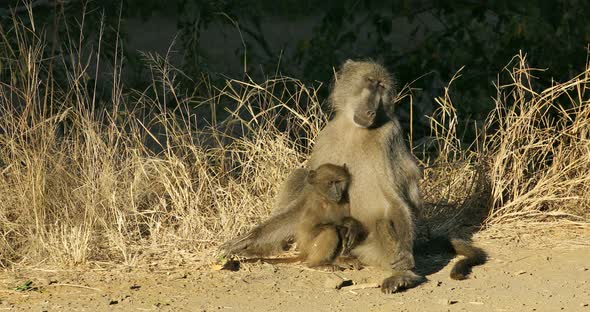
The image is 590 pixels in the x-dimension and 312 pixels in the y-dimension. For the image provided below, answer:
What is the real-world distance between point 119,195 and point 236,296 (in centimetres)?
143

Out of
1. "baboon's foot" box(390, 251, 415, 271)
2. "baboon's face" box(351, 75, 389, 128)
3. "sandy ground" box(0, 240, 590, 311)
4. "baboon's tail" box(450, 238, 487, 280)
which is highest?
"baboon's face" box(351, 75, 389, 128)

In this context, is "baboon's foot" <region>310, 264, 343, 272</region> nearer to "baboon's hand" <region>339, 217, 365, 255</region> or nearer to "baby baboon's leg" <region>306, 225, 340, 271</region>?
"baby baboon's leg" <region>306, 225, 340, 271</region>

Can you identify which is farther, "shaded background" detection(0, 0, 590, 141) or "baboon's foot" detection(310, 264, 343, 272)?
"shaded background" detection(0, 0, 590, 141)

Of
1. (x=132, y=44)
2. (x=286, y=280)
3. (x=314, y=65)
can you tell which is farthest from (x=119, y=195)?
(x=132, y=44)

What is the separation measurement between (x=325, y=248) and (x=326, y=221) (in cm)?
19

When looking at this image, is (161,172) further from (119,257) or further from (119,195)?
(119,257)

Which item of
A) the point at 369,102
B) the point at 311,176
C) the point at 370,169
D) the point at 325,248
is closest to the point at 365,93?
the point at 369,102

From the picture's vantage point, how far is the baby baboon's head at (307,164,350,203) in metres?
5.95

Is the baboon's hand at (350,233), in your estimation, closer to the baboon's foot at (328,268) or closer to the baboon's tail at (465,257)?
the baboon's foot at (328,268)

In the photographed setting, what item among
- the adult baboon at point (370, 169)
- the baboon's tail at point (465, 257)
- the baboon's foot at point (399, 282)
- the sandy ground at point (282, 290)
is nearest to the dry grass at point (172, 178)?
the sandy ground at point (282, 290)

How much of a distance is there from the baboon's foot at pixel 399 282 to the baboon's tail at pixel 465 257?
0.84ft

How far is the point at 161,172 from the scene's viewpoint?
266 inches

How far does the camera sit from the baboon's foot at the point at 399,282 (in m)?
5.54

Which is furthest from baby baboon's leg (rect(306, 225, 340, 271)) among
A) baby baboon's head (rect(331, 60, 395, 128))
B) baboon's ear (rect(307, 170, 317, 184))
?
baby baboon's head (rect(331, 60, 395, 128))
